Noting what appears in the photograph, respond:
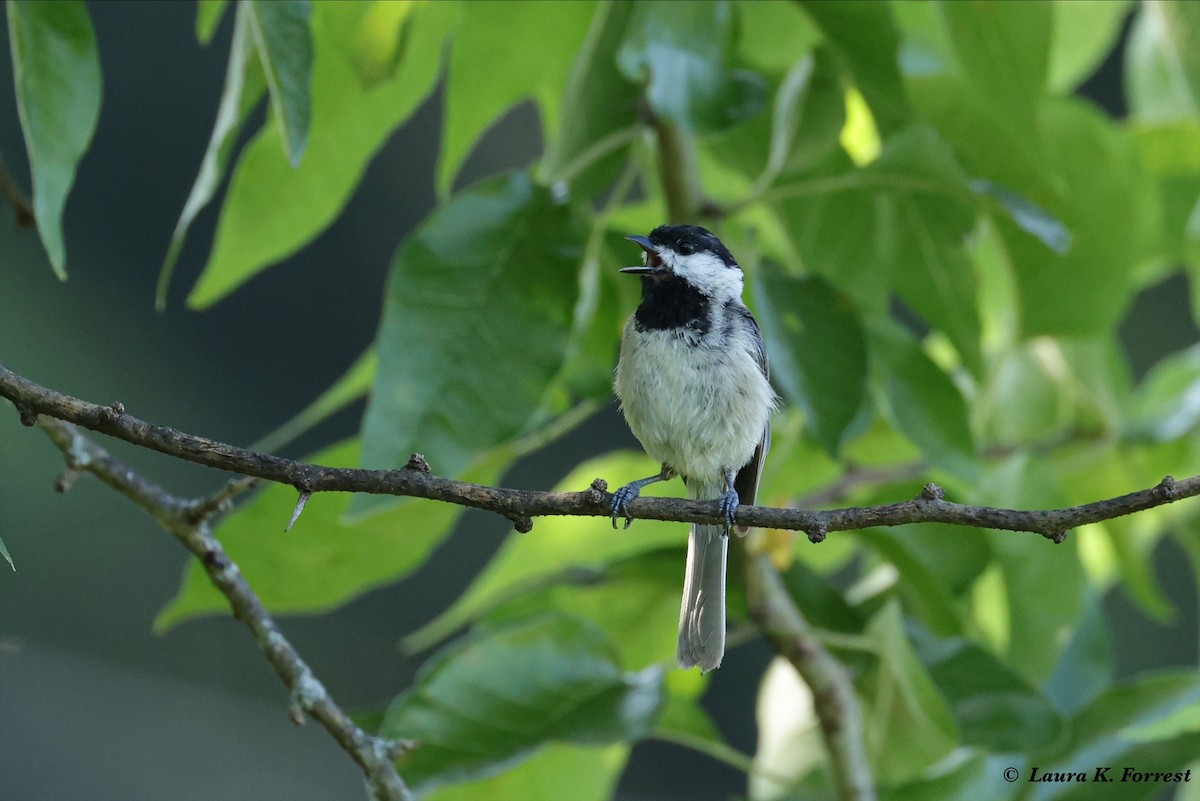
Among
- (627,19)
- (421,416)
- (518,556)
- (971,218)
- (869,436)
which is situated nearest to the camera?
(421,416)

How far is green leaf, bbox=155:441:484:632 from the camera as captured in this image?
7.43ft

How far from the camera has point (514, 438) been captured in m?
2.05

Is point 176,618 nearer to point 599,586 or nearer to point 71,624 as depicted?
point 599,586

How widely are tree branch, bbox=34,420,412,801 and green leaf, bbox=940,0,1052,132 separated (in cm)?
144

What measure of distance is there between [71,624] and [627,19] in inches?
249

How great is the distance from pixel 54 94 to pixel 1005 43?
1542 millimetres

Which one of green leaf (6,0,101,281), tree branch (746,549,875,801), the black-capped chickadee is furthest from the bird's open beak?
green leaf (6,0,101,281)

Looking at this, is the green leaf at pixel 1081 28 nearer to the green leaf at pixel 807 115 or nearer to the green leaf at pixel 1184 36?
the green leaf at pixel 1184 36

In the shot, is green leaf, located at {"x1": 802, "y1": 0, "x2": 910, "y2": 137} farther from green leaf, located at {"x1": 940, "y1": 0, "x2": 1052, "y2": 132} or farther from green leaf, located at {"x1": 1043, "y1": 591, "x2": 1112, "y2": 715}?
green leaf, located at {"x1": 1043, "y1": 591, "x2": 1112, "y2": 715}

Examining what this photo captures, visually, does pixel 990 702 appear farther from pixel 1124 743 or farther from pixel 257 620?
pixel 257 620

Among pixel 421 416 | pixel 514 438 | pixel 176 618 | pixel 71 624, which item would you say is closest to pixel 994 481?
pixel 514 438

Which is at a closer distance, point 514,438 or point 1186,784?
point 514,438

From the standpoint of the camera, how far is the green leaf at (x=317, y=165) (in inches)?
89.0

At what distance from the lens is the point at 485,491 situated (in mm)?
1462
